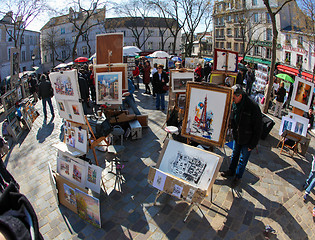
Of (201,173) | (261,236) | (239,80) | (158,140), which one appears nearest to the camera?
(261,236)

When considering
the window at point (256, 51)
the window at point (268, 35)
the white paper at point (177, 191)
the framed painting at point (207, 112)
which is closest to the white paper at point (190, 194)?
the white paper at point (177, 191)

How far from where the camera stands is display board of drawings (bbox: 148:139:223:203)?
126 inches

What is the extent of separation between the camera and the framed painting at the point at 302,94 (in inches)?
217

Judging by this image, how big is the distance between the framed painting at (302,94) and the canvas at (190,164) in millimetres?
3591

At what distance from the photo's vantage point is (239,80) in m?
8.87

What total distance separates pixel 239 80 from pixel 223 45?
101 ft

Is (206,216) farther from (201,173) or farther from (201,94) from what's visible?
(201,94)

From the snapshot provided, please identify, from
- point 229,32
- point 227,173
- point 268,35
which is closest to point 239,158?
point 227,173

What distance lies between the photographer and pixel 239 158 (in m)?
4.40

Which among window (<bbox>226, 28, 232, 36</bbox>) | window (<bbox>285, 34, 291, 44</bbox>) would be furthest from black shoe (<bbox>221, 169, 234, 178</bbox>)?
window (<bbox>226, 28, 232, 36</bbox>)

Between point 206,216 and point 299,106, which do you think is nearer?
point 206,216

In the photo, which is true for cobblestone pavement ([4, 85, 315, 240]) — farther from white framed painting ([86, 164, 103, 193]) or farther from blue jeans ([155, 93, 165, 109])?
blue jeans ([155, 93, 165, 109])

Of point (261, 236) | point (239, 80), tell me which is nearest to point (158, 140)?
point (261, 236)

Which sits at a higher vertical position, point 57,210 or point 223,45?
point 223,45
